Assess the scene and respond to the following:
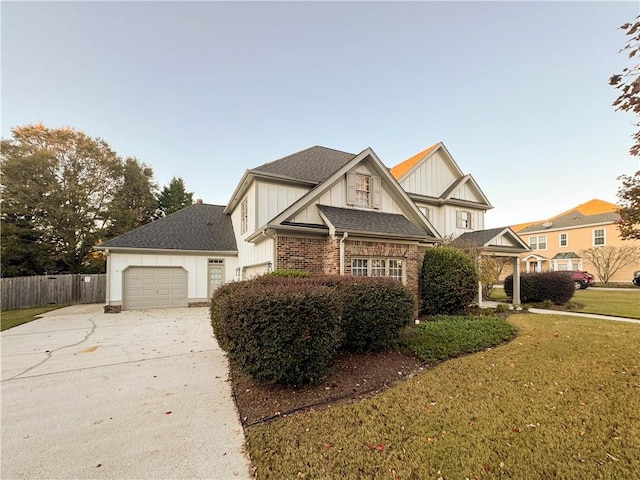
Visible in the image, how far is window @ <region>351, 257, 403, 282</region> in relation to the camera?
9.17 metres

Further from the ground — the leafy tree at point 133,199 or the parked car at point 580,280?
the leafy tree at point 133,199

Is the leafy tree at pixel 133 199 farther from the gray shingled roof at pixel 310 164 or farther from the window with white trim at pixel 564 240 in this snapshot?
the window with white trim at pixel 564 240

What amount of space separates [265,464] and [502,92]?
1507 cm

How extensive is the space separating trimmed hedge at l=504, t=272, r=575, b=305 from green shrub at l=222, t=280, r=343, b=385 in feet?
44.6

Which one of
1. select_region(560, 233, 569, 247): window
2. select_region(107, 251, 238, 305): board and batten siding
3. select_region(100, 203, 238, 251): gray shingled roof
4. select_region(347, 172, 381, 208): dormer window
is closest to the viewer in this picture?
select_region(347, 172, 381, 208): dormer window

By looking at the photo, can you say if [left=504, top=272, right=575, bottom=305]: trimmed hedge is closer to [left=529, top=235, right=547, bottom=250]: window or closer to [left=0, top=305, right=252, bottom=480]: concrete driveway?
[left=0, top=305, right=252, bottom=480]: concrete driveway

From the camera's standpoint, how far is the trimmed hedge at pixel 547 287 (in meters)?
12.5

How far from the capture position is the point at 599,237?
26.8m

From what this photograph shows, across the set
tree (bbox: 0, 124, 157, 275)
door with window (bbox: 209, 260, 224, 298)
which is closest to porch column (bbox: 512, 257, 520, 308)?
door with window (bbox: 209, 260, 224, 298)

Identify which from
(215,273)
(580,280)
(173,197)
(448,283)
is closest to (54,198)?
(173,197)

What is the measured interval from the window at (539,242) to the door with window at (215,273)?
117ft

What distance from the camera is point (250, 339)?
3.89 metres

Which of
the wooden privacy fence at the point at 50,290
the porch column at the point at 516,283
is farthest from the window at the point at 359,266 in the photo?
the wooden privacy fence at the point at 50,290

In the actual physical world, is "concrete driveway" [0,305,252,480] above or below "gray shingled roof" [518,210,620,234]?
below
